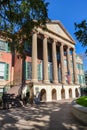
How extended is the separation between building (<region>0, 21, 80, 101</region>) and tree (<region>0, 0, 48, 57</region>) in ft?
24.1

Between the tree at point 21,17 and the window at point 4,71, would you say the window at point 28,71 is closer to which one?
the window at point 4,71

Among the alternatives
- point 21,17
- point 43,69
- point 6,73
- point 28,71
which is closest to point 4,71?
point 6,73

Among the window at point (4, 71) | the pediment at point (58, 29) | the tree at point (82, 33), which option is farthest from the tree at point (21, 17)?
the pediment at point (58, 29)

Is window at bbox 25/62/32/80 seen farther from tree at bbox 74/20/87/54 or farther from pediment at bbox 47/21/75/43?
tree at bbox 74/20/87/54

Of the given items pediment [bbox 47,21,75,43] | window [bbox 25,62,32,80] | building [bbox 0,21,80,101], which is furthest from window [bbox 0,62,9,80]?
pediment [bbox 47,21,75,43]

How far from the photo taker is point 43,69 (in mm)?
24328

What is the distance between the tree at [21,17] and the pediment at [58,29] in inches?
629

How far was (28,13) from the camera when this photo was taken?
33.6 ft

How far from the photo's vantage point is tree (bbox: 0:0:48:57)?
9.51 m

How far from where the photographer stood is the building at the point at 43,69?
72.9ft

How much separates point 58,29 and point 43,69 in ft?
30.6

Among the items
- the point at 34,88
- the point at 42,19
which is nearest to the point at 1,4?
the point at 42,19

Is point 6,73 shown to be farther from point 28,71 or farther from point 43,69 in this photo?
point 43,69

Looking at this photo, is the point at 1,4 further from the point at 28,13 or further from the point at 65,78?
the point at 65,78
